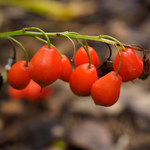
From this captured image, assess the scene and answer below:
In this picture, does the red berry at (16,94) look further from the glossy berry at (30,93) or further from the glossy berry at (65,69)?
the glossy berry at (65,69)

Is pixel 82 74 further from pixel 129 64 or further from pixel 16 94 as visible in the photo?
pixel 16 94

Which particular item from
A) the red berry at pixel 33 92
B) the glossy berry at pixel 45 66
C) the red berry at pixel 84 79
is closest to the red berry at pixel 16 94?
the red berry at pixel 33 92

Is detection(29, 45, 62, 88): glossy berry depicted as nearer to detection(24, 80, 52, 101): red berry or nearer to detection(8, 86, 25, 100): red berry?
detection(24, 80, 52, 101): red berry

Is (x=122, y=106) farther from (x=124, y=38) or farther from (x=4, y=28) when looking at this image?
(x=4, y=28)

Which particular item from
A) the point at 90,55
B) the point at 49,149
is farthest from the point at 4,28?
the point at 90,55

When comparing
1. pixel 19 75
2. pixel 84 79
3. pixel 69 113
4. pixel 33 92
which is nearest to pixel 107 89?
pixel 84 79

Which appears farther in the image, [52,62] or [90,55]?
[90,55]

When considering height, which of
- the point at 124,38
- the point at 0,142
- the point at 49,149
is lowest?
the point at 49,149
